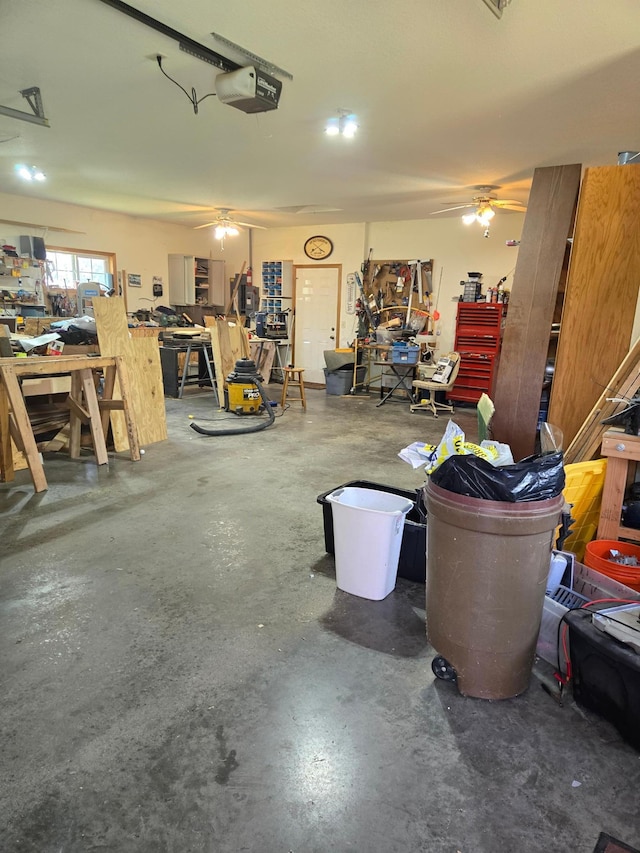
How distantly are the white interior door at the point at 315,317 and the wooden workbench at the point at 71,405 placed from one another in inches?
195

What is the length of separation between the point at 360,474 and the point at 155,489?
163 centimetres

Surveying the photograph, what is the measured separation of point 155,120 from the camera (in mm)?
3805

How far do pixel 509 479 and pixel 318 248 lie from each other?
25.9ft

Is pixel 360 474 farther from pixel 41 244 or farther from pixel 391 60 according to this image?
pixel 41 244

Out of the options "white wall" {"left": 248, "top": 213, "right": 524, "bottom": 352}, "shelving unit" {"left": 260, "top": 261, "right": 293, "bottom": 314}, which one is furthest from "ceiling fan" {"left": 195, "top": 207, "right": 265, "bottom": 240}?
"white wall" {"left": 248, "top": 213, "right": 524, "bottom": 352}

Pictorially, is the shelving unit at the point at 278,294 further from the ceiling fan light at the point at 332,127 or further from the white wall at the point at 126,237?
the ceiling fan light at the point at 332,127

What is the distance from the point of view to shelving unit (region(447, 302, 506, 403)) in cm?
689

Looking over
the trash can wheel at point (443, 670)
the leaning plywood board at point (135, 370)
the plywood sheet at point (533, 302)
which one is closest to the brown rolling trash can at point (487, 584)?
the trash can wheel at point (443, 670)

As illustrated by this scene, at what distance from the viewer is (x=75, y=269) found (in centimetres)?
750

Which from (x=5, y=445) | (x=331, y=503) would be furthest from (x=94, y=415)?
(x=331, y=503)

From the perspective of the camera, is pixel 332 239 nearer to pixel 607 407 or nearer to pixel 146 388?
pixel 146 388

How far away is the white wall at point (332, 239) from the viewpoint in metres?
7.11

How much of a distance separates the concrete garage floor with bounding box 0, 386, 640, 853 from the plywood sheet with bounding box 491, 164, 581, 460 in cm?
173

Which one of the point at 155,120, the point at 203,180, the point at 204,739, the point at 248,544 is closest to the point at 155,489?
the point at 248,544
